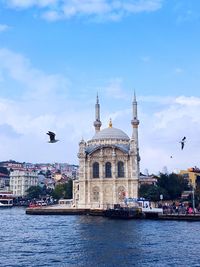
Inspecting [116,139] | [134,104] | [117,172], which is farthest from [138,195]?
[134,104]

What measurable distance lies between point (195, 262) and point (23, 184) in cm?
10540

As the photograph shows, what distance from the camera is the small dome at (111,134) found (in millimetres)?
76500

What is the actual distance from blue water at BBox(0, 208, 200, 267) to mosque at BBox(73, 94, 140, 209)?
33860 millimetres

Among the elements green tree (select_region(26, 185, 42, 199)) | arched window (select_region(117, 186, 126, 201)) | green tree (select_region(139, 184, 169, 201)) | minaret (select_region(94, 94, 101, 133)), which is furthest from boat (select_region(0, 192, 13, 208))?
green tree (select_region(139, 184, 169, 201))

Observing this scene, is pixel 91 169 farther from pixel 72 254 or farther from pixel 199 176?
pixel 72 254

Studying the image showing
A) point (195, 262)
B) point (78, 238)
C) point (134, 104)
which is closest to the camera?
point (195, 262)

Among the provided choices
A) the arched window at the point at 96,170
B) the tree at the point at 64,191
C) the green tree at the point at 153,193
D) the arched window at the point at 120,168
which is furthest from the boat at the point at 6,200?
the green tree at the point at 153,193

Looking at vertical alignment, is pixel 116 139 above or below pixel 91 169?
above

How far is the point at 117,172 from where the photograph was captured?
73500mm

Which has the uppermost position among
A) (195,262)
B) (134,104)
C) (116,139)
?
(134,104)

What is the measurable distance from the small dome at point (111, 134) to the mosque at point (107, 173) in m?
1.02

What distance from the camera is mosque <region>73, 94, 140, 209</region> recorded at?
2869 inches

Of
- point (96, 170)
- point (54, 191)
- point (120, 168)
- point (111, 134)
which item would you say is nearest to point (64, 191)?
point (54, 191)

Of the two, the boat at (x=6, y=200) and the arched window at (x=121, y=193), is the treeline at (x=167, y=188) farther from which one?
the boat at (x=6, y=200)
